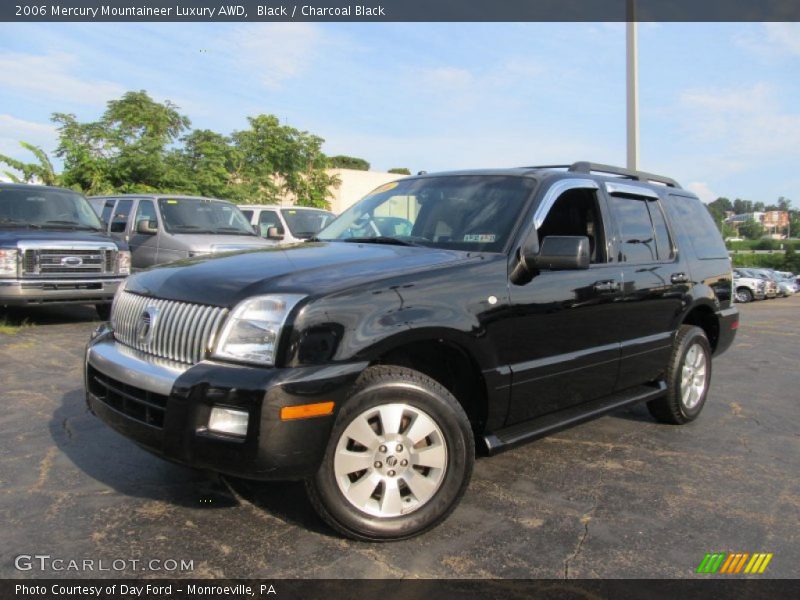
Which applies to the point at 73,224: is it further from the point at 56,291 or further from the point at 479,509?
the point at 479,509

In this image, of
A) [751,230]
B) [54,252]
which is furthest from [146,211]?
[751,230]

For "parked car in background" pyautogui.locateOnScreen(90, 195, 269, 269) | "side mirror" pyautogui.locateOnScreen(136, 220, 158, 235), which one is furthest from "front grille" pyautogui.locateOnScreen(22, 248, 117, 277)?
"side mirror" pyautogui.locateOnScreen(136, 220, 158, 235)

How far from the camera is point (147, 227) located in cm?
1049

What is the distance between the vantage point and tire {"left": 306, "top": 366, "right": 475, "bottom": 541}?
116 inches

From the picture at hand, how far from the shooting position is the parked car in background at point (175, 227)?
10422 mm

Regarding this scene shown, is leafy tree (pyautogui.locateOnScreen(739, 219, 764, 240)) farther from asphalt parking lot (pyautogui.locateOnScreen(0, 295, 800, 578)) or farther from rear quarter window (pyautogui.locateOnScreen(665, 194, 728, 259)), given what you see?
asphalt parking lot (pyautogui.locateOnScreen(0, 295, 800, 578))

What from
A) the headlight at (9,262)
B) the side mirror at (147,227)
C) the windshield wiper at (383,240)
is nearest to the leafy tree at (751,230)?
the side mirror at (147,227)

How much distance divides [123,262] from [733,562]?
851cm

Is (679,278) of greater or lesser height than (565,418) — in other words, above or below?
above

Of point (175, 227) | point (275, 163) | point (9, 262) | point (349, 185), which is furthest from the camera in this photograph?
point (349, 185)

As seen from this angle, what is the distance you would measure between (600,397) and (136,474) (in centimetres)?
289

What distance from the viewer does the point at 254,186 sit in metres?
28.7

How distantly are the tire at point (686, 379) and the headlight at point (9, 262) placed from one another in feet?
24.9

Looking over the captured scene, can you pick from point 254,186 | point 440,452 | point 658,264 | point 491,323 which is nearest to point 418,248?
point 491,323
